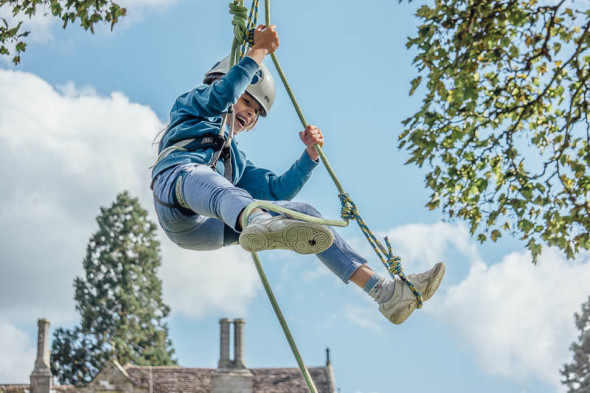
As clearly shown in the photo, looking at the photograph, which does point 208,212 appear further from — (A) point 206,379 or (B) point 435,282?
(A) point 206,379

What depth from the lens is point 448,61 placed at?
711 centimetres

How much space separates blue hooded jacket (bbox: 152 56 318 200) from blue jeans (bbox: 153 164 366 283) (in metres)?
0.15

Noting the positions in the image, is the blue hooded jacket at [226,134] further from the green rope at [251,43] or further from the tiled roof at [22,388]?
the tiled roof at [22,388]

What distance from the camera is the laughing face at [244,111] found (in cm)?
543

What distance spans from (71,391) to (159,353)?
3688 millimetres

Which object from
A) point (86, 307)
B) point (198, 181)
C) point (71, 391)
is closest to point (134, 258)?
point (86, 307)

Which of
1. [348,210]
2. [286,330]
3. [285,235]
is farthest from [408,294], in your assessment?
[285,235]

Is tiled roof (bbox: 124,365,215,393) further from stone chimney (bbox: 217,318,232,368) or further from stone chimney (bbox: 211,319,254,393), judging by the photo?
stone chimney (bbox: 217,318,232,368)

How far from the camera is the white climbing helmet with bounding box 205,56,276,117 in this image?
5398 mm

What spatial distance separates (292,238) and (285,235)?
35 mm

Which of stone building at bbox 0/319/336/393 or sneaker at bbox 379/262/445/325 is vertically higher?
stone building at bbox 0/319/336/393

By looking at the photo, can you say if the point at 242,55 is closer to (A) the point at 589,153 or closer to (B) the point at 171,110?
(B) the point at 171,110

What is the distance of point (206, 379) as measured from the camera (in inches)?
1220

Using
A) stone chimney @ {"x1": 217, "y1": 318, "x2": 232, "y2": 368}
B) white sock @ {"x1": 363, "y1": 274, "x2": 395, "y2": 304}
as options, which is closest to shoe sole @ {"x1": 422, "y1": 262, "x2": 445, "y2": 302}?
white sock @ {"x1": 363, "y1": 274, "x2": 395, "y2": 304}
